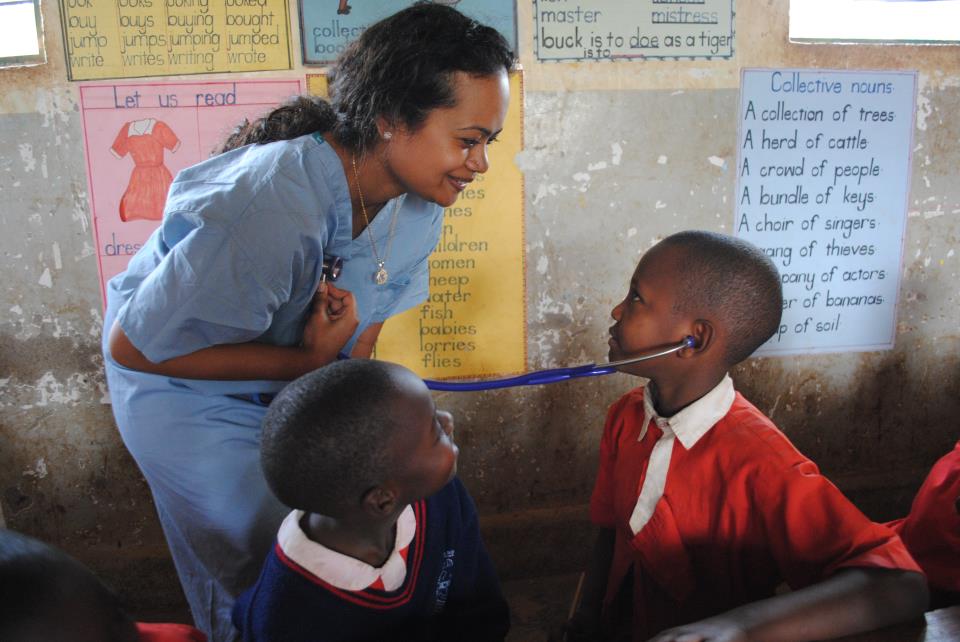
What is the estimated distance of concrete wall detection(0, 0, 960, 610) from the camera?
5.84 feet

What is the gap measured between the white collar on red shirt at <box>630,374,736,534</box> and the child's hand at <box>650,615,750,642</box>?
12.0 inches

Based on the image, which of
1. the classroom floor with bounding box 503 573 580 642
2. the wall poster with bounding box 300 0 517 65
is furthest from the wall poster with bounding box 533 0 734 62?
the classroom floor with bounding box 503 573 580 642

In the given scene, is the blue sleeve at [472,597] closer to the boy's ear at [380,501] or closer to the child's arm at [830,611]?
the boy's ear at [380,501]

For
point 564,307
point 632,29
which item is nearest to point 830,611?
point 564,307

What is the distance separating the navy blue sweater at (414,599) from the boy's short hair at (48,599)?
30cm

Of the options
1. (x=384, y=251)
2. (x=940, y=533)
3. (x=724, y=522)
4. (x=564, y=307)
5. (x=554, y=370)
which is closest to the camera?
(x=724, y=522)

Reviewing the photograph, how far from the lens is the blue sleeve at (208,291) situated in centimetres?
97

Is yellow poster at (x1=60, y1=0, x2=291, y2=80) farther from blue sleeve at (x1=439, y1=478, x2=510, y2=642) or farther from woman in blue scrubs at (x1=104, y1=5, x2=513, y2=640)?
blue sleeve at (x1=439, y1=478, x2=510, y2=642)

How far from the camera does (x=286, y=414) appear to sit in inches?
34.3

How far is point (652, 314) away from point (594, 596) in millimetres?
547

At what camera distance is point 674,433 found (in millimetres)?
1043

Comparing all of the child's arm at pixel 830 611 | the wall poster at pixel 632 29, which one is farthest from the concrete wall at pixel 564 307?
the child's arm at pixel 830 611

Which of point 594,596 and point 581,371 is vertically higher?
point 581,371

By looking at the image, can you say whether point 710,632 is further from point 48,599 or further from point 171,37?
point 171,37
